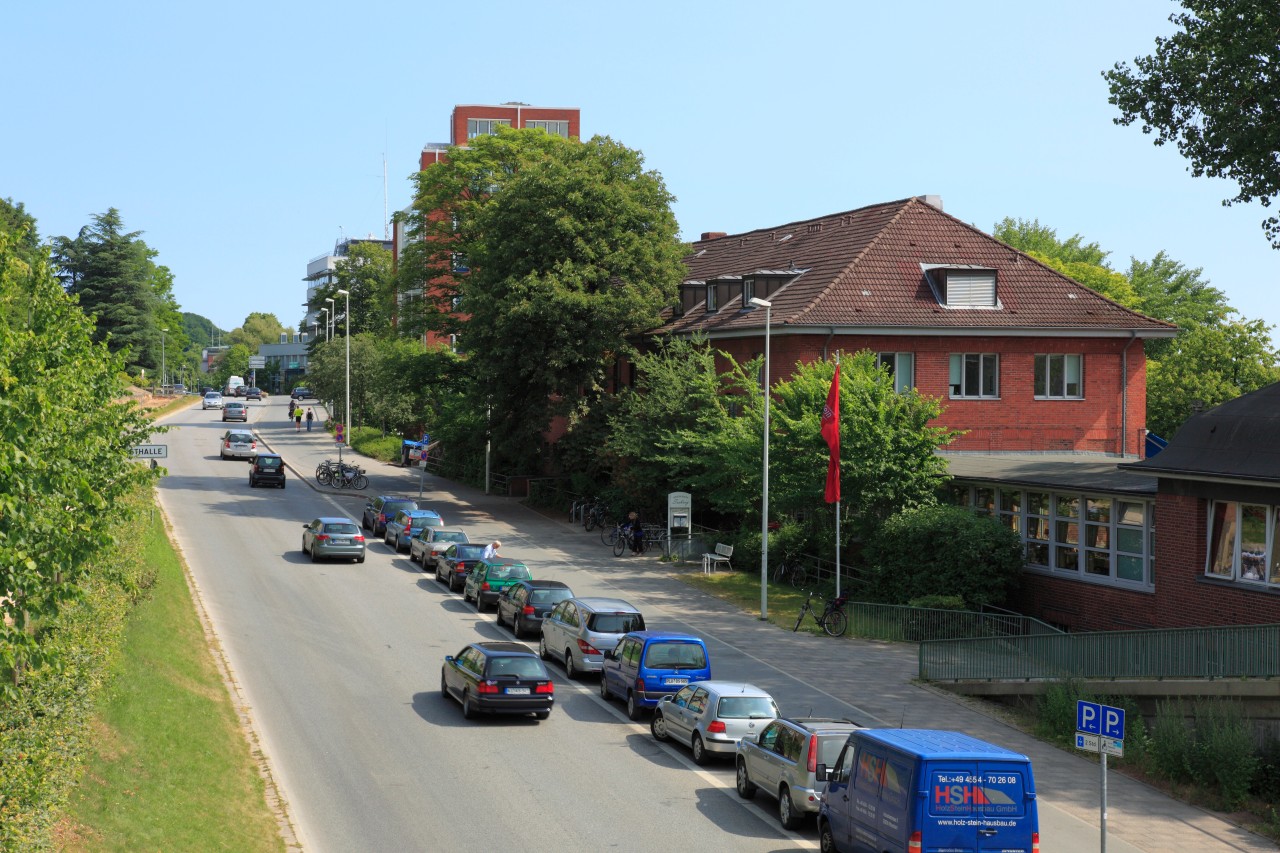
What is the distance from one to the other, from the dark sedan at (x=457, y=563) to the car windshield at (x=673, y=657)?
12706 mm

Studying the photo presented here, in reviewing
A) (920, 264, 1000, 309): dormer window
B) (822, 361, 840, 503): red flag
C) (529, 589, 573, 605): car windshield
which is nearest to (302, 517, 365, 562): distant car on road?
(529, 589, 573, 605): car windshield

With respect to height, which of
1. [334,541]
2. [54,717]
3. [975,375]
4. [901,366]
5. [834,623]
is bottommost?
[834,623]

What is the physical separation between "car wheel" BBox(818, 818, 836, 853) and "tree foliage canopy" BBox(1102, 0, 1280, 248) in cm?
2051

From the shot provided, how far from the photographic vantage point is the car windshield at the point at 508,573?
33.7 m

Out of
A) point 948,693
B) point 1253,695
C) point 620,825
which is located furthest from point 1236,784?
point 620,825

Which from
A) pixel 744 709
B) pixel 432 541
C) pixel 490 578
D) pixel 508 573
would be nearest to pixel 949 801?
pixel 744 709

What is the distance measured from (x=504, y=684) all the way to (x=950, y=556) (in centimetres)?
1452

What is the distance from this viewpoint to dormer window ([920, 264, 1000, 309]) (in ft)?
150

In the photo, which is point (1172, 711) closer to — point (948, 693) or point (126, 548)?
point (948, 693)

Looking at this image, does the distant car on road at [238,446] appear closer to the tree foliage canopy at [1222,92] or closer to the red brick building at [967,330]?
the red brick building at [967,330]

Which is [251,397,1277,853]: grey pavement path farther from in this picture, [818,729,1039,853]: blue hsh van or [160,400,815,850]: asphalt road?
[818,729,1039,853]: blue hsh van

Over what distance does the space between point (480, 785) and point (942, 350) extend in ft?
99.3

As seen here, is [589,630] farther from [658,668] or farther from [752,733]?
[752,733]

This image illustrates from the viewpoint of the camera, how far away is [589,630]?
87.6ft
